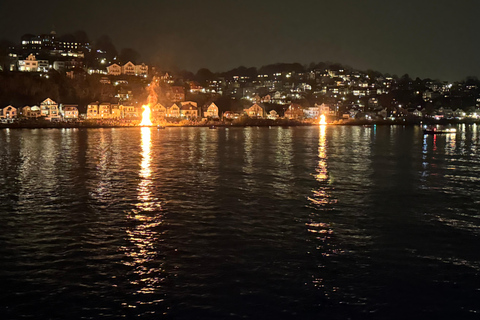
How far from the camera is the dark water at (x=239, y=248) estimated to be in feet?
25.9

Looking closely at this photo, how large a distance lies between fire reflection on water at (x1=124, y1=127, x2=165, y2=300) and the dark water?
4 cm

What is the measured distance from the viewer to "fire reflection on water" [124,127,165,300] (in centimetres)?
885

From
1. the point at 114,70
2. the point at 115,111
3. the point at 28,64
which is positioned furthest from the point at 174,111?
the point at 28,64

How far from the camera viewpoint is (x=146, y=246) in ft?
36.8

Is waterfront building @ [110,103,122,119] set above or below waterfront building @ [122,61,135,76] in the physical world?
below

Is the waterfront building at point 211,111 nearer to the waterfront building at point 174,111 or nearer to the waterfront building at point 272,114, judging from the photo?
the waterfront building at point 174,111

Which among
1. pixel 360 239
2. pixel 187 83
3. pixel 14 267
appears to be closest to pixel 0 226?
pixel 14 267

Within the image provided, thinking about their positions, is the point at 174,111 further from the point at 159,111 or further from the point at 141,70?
the point at 141,70

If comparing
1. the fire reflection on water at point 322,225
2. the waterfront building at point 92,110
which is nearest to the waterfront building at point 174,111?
the waterfront building at point 92,110

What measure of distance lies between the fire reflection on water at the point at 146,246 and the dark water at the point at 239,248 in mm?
41

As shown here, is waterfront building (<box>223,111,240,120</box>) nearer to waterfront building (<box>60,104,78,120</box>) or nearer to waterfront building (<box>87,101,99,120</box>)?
waterfront building (<box>87,101,99,120</box>)

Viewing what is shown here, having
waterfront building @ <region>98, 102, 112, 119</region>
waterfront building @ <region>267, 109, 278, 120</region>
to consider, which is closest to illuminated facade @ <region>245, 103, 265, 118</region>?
waterfront building @ <region>267, 109, 278, 120</region>

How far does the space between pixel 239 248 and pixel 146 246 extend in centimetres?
254

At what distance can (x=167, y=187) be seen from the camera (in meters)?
20.4
